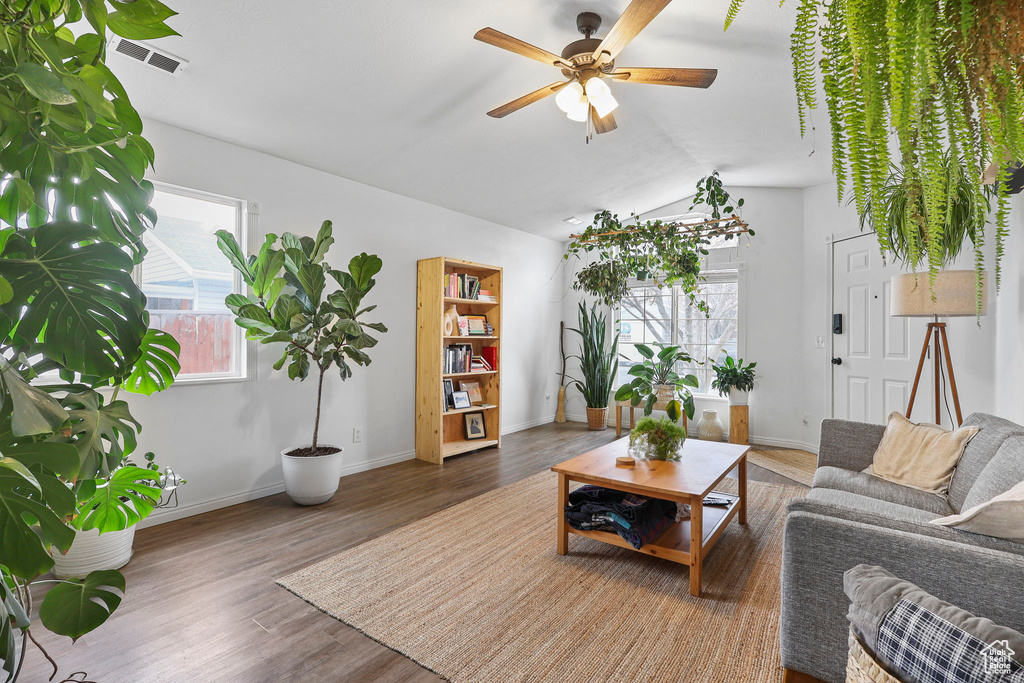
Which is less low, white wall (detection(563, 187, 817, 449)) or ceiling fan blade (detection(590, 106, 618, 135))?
ceiling fan blade (detection(590, 106, 618, 135))

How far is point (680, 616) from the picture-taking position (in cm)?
209

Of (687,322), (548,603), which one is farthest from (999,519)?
(687,322)

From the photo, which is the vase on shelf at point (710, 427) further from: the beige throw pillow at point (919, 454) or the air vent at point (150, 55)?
the air vent at point (150, 55)

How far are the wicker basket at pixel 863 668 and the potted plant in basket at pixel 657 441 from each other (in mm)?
1634

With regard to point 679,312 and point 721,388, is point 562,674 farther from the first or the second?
point 679,312

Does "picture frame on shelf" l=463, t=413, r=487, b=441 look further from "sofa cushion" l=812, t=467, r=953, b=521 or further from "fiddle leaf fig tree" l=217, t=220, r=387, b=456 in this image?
"sofa cushion" l=812, t=467, r=953, b=521

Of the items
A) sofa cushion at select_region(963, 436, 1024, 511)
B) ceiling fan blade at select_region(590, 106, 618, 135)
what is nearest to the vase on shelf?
sofa cushion at select_region(963, 436, 1024, 511)

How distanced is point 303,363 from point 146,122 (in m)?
1.66

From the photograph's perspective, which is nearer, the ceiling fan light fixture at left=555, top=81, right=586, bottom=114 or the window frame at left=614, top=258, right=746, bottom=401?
the ceiling fan light fixture at left=555, top=81, right=586, bottom=114

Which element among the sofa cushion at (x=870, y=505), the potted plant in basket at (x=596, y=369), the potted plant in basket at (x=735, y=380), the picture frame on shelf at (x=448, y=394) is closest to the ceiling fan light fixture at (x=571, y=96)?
the sofa cushion at (x=870, y=505)

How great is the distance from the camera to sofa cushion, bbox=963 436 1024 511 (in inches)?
69.8

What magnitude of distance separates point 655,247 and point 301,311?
354cm

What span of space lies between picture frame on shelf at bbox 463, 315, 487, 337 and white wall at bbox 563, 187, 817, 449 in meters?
2.83

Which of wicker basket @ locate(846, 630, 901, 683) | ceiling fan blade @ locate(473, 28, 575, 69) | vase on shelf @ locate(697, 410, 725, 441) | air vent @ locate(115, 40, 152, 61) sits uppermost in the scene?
air vent @ locate(115, 40, 152, 61)
